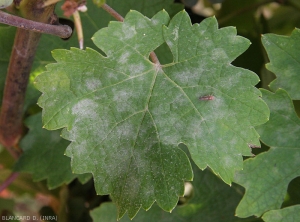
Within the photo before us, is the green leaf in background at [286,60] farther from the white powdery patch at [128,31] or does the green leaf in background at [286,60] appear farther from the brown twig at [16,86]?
the brown twig at [16,86]

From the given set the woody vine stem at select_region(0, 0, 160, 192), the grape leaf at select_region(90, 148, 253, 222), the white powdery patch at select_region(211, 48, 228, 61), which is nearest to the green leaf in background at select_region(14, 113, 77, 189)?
the woody vine stem at select_region(0, 0, 160, 192)

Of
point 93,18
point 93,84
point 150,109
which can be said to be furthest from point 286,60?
point 93,18

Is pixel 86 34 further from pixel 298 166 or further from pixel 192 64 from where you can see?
pixel 298 166

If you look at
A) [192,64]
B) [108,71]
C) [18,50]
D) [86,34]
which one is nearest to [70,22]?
[86,34]

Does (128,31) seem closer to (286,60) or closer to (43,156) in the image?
(286,60)

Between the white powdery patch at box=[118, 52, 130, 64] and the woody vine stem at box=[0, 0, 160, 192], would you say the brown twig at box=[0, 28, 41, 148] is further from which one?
the white powdery patch at box=[118, 52, 130, 64]

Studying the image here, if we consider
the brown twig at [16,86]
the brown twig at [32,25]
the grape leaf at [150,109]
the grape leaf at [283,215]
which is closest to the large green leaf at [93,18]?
the brown twig at [16,86]

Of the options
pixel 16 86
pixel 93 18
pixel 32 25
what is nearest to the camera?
pixel 32 25
